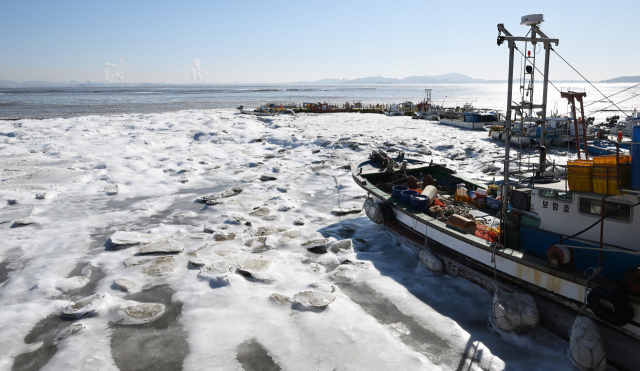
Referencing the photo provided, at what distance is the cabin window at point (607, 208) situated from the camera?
6.41 meters

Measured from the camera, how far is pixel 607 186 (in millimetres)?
6297

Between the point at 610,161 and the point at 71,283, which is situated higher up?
the point at 610,161

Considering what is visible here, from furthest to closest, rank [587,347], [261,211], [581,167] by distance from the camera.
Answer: [261,211], [581,167], [587,347]

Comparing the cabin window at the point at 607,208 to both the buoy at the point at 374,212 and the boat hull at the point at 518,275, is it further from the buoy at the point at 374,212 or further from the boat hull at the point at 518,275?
the buoy at the point at 374,212

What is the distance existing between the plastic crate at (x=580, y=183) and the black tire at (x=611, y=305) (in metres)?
1.70

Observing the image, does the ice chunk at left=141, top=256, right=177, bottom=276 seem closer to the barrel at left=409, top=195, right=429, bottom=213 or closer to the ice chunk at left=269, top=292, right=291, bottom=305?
the ice chunk at left=269, top=292, right=291, bottom=305

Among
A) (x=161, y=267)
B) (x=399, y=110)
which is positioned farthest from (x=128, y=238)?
(x=399, y=110)

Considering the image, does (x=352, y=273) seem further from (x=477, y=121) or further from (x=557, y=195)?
(x=477, y=121)

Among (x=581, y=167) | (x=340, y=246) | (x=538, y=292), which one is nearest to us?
(x=581, y=167)

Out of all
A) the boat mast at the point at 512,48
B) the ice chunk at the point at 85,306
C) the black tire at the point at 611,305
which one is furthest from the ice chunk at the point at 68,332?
the black tire at the point at 611,305

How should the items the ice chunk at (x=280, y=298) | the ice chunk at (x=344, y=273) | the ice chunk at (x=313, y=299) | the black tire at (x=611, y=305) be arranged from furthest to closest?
the ice chunk at (x=344, y=273) → the ice chunk at (x=280, y=298) → the ice chunk at (x=313, y=299) → the black tire at (x=611, y=305)

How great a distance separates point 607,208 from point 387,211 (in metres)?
5.22

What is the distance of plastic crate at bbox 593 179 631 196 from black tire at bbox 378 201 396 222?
5106mm

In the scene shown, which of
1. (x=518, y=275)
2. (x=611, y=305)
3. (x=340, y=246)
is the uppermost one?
(x=611, y=305)
